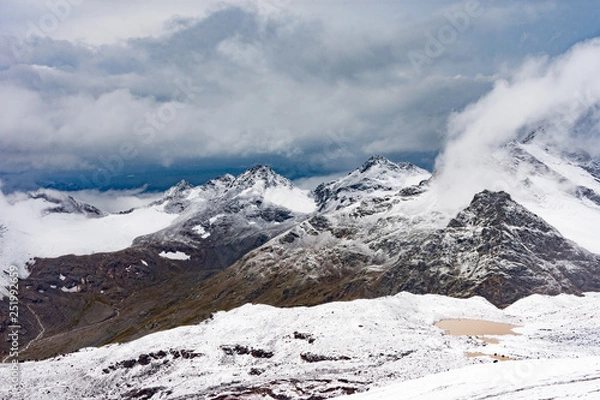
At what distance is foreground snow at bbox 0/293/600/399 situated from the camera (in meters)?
40.0

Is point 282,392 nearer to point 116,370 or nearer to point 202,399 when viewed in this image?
point 202,399

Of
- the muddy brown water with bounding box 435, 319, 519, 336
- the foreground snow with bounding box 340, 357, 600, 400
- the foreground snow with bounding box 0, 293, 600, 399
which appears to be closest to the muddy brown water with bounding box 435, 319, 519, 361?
the muddy brown water with bounding box 435, 319, 519, 336

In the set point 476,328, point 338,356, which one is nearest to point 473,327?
point 476,328

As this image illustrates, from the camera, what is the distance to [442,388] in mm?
37062

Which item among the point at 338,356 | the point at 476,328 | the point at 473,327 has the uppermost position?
the point at 473,327

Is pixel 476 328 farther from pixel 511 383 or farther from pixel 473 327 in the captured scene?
pixel 511 383

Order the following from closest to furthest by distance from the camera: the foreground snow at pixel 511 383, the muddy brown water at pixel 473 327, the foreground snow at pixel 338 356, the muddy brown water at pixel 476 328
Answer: the foreground snow at pixel 511 383 < the foreground snow at pixel 338 356 < the muddy brown water at pixel 476 328 < the muddy brown water at pixel 473 327

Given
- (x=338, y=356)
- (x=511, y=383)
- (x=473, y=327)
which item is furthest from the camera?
(x=473, y=327)

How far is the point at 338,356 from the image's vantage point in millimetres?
62906

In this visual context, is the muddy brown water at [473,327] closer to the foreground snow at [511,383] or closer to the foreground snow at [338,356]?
the foreground snow at [338,356]

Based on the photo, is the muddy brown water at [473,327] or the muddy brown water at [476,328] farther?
the muddy brown water at [473,327]

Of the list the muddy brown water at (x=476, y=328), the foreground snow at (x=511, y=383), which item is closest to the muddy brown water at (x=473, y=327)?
the muddy brown water at (x=476, y=328)

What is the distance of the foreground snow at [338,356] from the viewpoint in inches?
1574

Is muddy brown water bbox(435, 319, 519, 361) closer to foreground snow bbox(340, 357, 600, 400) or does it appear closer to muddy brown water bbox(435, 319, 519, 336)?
muddy brown water bbox(435, 319, 519, 336)
